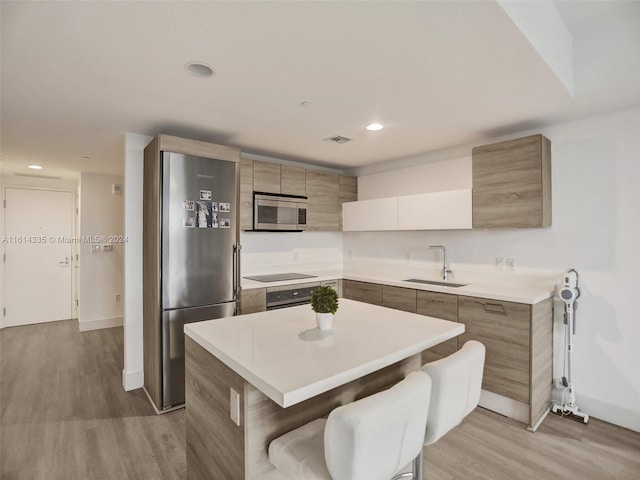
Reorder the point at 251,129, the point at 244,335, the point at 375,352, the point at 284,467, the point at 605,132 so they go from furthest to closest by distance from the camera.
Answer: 1. the point at 251,129
2. the point at 605,132
3. the point at 244,335
4. the point at 375,352
5. the point at 284,467

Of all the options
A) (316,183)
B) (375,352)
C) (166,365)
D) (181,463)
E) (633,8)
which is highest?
(633,8)

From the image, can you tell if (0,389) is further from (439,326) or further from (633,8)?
(633,8)

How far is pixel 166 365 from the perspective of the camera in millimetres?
2760

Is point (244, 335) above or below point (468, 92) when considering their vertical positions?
below

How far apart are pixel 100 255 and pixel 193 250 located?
3.37 metres

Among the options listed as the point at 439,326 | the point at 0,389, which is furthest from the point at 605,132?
the point at 0,389

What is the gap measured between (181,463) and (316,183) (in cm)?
306

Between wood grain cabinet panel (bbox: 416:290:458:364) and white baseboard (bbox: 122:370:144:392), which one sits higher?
wood grain cabinet panel (bbox: 416:290:458:364)

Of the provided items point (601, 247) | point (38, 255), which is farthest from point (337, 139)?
point (38, 255)

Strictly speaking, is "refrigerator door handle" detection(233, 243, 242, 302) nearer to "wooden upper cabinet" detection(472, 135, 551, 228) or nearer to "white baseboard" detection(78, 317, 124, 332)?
"wooden upper cabinet" detection(472, 135, 551, 228)

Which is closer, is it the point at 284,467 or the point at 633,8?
the point at 284,467

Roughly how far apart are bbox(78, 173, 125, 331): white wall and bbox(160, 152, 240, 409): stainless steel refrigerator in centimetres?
297

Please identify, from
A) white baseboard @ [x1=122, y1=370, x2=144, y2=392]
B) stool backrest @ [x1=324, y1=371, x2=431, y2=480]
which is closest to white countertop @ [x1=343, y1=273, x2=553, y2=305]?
stool backrest @ [x1=324, y1=371, x2=431, y2=480]

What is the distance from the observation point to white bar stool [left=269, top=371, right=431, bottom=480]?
Answer: 96cm
